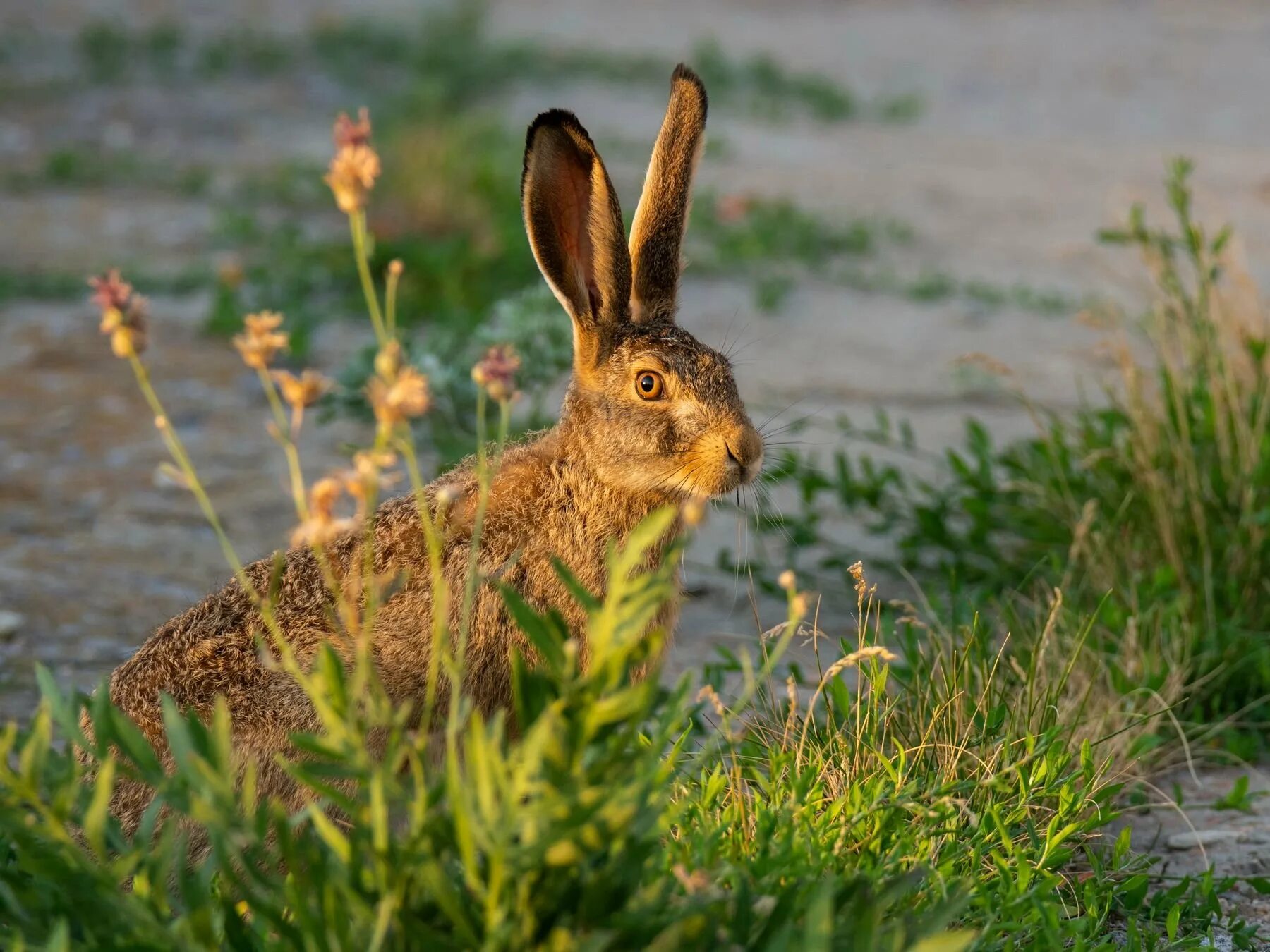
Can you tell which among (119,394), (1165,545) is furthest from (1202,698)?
(119,394)

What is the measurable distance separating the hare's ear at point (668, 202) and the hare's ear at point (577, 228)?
0.11m

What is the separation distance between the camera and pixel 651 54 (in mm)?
16516

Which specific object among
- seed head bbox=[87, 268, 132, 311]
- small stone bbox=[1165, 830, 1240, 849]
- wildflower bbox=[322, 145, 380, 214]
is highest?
wildflower bbox=[322, 145, 380, 214]

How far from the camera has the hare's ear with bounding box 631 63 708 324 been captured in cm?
388

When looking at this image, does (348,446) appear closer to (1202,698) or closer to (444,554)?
(444,554)

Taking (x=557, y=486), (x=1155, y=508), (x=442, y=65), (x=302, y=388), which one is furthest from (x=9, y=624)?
(x=442, y=65)

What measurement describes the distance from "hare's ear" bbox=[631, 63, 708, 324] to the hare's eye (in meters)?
0.23

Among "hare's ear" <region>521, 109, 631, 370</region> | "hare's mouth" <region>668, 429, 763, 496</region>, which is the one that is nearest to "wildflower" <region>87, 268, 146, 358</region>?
"hare's ear" <region>521, 109, 631, 370</region>

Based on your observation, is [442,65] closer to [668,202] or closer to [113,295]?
[668,202]

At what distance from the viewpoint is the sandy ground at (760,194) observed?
18.2ft

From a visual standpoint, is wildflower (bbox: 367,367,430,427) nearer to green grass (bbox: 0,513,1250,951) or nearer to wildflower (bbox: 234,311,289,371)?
wildflower (bbox: 234,311,289,371)

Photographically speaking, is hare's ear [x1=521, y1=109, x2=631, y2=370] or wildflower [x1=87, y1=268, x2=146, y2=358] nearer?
wildflower [x1=87, y1=268, x2=146, y2=358]

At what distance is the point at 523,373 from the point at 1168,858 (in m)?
2.51

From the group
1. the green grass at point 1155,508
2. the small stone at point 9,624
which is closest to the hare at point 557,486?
the green grass at point 1155,508
